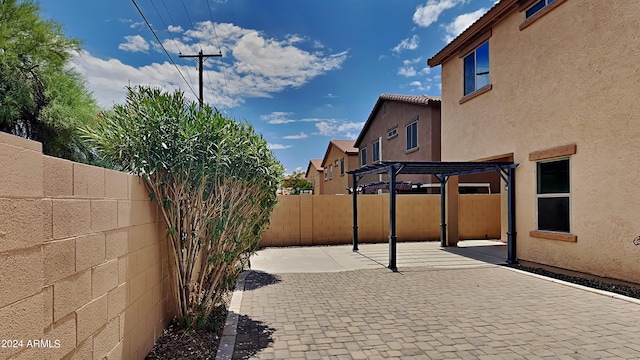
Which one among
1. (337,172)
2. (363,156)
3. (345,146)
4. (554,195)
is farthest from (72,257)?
(337,172)

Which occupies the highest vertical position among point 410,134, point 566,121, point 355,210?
point 410,134

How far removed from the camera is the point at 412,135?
60.6 ft

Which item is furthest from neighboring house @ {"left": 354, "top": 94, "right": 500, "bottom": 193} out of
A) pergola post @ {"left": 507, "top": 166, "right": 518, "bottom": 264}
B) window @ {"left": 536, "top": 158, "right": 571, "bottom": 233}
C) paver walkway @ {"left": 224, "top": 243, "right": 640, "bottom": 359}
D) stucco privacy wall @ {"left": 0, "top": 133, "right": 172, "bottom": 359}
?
stucco privacy wall @ {"left": 0, "top": 133, "right": 172, "bottom": 359}

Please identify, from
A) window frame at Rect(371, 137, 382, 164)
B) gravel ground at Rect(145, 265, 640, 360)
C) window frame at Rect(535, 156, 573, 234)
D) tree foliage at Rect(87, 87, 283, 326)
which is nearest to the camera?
tree foliage at Rect(87, 87, 283, 326)

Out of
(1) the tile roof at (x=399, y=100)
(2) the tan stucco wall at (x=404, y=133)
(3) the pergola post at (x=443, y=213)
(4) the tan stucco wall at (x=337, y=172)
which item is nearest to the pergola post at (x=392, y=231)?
(3) the pergola post at (x=443, y=213)

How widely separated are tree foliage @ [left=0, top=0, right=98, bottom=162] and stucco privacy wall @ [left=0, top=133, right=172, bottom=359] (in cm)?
995

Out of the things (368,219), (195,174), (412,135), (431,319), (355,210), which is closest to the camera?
(195,174)

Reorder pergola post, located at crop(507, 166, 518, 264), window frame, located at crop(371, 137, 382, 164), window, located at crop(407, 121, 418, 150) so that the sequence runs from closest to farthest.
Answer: pergola post, located at crop(507, 166, 518, 264) → window, located at crop(407, 121, 418, 150) → window frame, located at crop(371, 137, 382, 164)

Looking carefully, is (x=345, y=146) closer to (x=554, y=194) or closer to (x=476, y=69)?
(x=476, y=69)

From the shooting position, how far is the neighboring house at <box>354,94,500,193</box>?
54.0 ft

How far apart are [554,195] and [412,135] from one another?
A: 33.4 feet

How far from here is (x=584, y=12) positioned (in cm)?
770

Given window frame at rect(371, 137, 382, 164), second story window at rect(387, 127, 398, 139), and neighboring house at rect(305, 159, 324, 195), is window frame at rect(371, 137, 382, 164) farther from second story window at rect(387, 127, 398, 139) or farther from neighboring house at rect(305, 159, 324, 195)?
neighboring house at rect(305, 159, 324, 195)

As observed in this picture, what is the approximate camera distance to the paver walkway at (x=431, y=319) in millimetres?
4371
